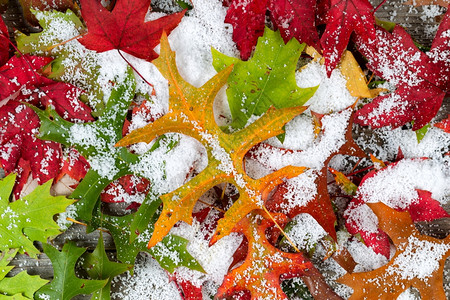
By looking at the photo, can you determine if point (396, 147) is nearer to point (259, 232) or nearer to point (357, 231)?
point (357, 231)

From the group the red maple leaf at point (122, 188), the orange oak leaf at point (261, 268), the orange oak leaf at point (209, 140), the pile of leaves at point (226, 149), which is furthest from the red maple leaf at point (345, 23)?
the red maple leaf at point (122, 188)

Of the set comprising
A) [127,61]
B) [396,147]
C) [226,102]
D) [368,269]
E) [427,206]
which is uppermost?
[127,61]

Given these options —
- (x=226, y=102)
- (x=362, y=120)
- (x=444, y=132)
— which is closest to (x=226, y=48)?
(x=226, y=102)

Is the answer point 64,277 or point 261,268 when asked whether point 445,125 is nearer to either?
point 261,268

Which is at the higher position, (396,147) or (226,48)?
(226,48)

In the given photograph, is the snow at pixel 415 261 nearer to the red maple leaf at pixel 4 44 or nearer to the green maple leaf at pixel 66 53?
the green maple leaf at pixel 66 53

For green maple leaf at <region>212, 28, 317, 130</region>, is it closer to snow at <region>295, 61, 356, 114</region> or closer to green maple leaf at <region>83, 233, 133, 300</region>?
snow at <region>295, 61, 356, 114</region>

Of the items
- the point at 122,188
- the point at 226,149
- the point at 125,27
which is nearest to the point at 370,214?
the point at 226,149
